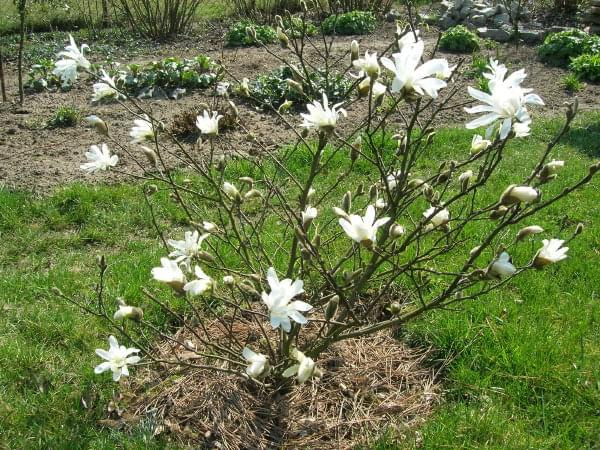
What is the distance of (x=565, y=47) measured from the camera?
868 centimetres

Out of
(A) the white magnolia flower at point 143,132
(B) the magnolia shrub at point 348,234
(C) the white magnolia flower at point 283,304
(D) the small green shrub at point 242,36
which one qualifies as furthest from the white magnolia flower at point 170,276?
(D) the small green shrub at point 242,36

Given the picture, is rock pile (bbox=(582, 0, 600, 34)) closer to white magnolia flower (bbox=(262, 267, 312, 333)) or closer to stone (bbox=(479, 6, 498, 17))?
stone (bbox=(479, 6, 498, 17))

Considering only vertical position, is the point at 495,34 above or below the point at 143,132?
below

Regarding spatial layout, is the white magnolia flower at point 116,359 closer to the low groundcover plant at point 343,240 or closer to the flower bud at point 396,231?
the low groundcover plant at point 343,240

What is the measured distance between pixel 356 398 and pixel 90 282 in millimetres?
1974

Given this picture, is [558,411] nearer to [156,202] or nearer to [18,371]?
[18,371]

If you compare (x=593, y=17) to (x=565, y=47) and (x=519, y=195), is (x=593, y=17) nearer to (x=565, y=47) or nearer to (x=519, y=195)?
(x=565, y=47)

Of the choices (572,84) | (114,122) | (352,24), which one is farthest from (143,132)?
(352,24)

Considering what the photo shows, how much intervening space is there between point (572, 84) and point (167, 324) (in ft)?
21.0

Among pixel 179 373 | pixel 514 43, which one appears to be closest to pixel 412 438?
pixel 179 373

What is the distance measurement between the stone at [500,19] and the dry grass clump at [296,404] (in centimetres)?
932

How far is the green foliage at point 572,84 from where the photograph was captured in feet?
24.9

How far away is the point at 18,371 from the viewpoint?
119 inches

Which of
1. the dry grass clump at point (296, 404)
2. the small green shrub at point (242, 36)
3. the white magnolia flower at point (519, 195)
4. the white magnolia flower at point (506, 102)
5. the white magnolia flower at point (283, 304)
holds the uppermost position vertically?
the white magnolia flower at point (506, 102)
